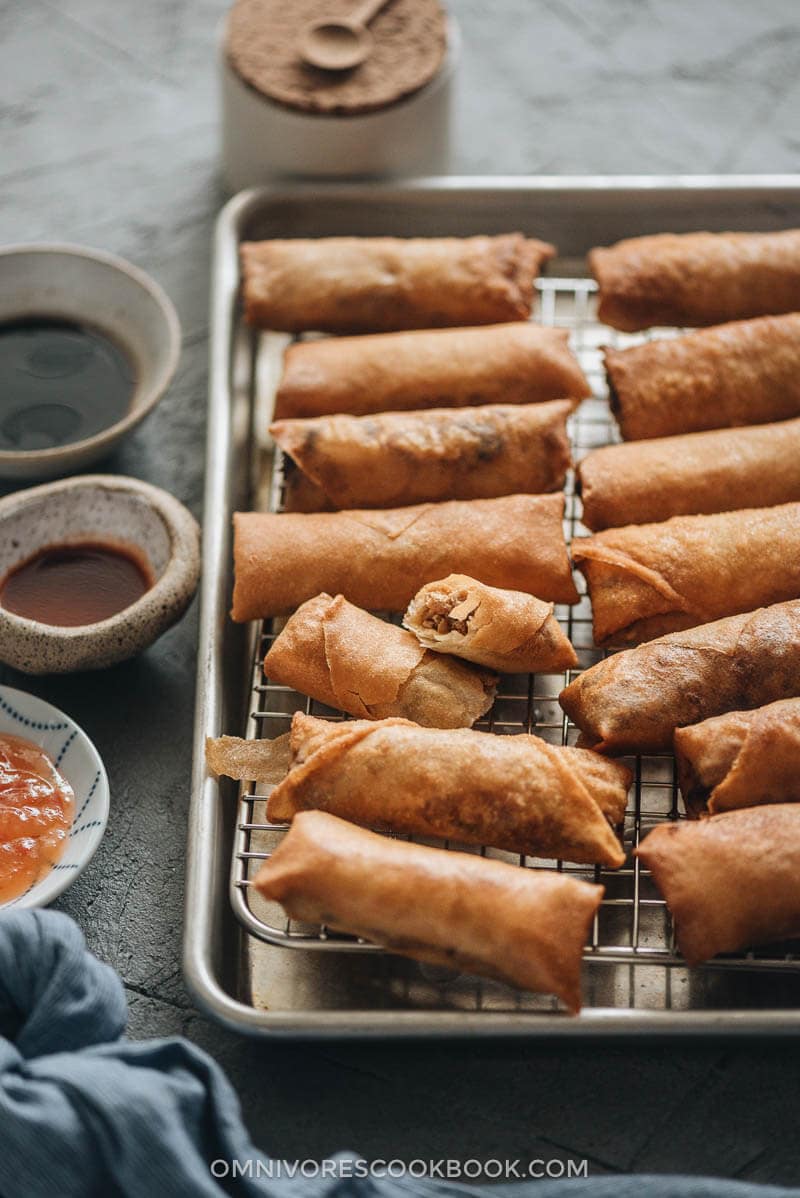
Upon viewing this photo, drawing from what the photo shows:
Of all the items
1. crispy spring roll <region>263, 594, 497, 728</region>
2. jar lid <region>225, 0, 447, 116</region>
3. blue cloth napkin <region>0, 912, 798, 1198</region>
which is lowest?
blue cloth napkin <region>0, 912, 798, 1198</region>

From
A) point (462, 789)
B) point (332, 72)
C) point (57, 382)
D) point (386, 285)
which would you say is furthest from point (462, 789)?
point (332, 72)

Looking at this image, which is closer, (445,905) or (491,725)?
(445,905)

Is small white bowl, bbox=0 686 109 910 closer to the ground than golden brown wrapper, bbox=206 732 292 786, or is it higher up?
closer to the ground

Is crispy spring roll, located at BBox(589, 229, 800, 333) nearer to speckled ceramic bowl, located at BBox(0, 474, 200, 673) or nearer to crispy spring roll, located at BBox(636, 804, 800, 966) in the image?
speckled ceramic bowl, located at BBox(0, 474, 200, 673)

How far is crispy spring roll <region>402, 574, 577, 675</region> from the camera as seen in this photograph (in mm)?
3125

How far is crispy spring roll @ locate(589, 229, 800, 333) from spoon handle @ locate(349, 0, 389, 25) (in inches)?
45.0

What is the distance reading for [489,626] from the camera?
3117mm

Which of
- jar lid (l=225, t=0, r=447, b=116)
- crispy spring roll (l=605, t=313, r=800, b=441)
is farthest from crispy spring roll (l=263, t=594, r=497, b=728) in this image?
jar lid (l=225, t=0, r=447, b=116)

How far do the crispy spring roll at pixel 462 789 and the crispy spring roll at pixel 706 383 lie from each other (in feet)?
3.73

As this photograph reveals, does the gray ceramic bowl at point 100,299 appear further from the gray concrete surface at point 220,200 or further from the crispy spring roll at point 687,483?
the crispy spring roll at point 687,483

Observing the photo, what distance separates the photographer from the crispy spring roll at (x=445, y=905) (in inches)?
107

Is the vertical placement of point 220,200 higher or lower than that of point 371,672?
higher

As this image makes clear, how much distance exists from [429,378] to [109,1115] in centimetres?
207

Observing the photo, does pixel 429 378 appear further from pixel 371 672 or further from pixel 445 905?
pixel 445 905
